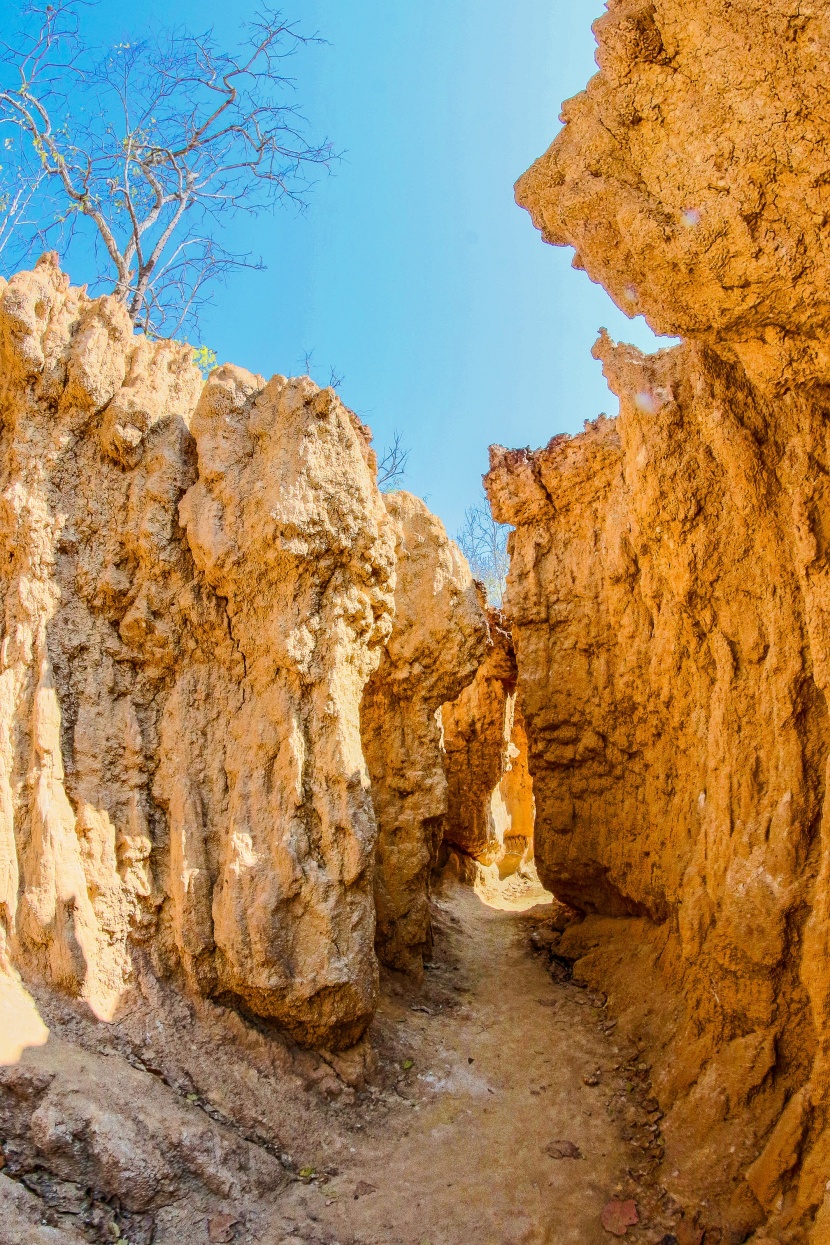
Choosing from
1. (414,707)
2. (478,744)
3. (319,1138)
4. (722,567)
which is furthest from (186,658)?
(478,744)

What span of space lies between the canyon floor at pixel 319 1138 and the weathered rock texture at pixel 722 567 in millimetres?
604

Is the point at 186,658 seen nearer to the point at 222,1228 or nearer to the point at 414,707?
the point at 414,707

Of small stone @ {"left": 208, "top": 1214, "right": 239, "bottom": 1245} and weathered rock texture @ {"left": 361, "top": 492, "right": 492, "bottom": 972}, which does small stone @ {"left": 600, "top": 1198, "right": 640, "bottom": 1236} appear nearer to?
small stone @ {"left": 208, "top": 1214, "right": 239, "bottom": 1245}

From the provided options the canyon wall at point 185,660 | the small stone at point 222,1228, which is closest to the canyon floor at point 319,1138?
the small stone at point 222,1228

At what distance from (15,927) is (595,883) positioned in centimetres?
610

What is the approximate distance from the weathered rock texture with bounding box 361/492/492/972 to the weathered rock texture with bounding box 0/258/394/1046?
6.09 feet

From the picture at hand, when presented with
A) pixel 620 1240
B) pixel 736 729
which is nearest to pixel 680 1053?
pixel 620 1240

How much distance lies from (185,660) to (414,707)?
293 cm

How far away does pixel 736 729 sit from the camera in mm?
5090

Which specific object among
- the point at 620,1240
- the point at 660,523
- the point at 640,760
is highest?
the point at 660,523

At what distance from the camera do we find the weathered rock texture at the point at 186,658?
507cm

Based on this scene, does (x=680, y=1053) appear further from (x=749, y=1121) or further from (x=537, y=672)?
(x=537, y=672)

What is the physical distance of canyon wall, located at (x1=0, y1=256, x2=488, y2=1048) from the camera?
5055 mm

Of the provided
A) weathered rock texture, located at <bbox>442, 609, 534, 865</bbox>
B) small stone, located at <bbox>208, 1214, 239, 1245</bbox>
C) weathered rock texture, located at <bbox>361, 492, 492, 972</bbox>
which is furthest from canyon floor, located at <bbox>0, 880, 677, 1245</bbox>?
weathered rock texture, located at <bbox>442, 609, 534, 865</bbox>
